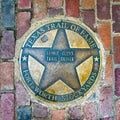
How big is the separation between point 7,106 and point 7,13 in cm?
55

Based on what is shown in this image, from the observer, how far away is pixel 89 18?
2.10 meters

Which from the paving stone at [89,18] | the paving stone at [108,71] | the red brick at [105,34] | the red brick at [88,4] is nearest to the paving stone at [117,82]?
the paving stone at [108,71]

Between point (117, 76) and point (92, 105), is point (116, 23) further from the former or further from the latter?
point (92, 105)

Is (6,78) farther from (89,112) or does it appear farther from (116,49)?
(116,49)

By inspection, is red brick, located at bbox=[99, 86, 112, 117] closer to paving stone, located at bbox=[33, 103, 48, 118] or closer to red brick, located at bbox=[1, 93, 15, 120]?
paving stone, located at bbox=[33, 103, 48, 118]

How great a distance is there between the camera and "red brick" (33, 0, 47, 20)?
6.82ft

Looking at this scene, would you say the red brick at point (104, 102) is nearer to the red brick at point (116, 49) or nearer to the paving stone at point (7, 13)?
the red brick at point (116, 49)

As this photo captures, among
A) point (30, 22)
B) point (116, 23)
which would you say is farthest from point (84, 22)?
point (30, 22)

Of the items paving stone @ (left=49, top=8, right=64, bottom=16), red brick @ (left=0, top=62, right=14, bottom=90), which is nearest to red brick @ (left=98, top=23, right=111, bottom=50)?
paving stone @ (left=49, top=8, right=64, bottom=16)

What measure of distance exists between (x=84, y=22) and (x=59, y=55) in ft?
0.83

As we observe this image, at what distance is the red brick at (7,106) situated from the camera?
2029mm

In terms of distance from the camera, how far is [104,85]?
2.08 metres

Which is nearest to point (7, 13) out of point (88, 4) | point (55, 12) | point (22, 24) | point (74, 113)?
point (22, 24)

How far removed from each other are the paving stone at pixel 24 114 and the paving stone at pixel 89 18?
2.04 ft
